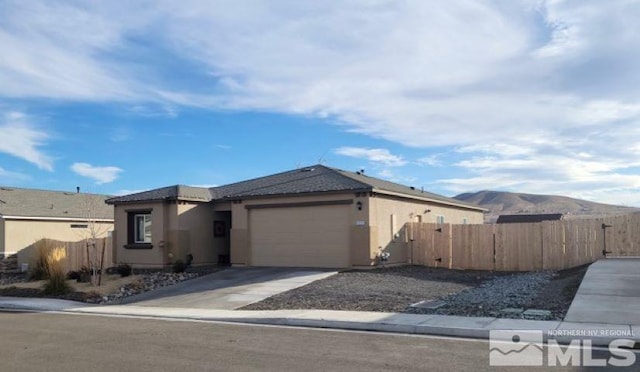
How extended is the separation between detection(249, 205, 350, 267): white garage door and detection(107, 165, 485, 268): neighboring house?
40 millimetres

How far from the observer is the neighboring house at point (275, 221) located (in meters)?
23.4

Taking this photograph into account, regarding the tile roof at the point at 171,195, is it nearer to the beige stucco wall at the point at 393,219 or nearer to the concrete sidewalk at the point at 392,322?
the beige stucco wall at the point at 393,219

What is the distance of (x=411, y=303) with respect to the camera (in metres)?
15.1

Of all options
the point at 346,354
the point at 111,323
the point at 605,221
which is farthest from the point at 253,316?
the point at 605,221

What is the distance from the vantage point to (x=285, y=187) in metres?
26.0

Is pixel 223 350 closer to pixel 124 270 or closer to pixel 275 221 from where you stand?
pixel 275 221

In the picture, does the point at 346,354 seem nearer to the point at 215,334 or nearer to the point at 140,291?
the point at 215,334

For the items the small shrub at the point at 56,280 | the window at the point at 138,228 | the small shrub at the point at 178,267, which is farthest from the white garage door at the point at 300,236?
the small shrub at the point at 56,280

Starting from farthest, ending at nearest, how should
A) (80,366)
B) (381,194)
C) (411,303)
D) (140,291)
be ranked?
1. (381,194)
2. (140,291)
3. (411,303)
4. (80,366)

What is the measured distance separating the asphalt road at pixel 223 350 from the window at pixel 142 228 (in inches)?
582

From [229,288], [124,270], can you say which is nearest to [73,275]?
Result: [124,270]

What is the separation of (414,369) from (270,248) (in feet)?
57.2

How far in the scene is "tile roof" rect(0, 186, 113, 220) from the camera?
34469 millimetres

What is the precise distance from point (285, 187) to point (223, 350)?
16.3 metres
